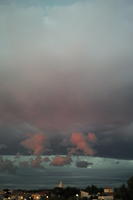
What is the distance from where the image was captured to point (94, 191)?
378ft

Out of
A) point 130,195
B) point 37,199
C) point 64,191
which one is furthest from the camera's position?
point 37,199

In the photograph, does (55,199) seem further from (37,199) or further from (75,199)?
(37,199)

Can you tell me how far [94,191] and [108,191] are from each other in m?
4.39

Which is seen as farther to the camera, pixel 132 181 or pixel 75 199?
pixel 75 199

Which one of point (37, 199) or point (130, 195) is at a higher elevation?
point (37, 199)

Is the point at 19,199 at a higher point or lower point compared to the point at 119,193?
higher

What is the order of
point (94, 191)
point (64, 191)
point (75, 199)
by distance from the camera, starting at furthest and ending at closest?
1. point (94, 191)
2. point (64, 191)
3. point (75, 199)

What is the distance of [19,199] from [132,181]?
70.8 metres

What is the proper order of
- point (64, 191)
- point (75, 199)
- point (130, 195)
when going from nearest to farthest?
point (130, 195) → point (75, 199) → point (64, 191)

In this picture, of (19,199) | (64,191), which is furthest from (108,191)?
(19,199)

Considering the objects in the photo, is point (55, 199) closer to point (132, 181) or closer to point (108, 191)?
point (132, 181)

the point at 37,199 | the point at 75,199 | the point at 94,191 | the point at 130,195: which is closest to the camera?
the point at 130,195

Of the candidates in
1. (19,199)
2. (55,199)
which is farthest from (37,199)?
(55,199)

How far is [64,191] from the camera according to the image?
10469cm
